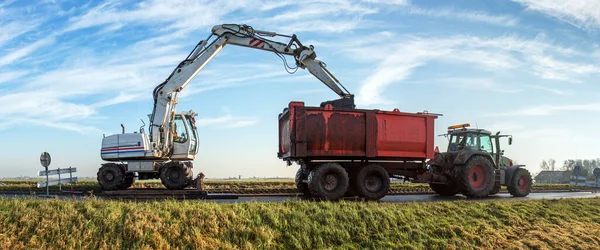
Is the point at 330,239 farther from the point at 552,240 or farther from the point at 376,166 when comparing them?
the point at 552,240

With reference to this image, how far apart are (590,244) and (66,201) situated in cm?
1190

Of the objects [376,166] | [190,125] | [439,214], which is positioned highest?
[190,125]

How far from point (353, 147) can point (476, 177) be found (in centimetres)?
564

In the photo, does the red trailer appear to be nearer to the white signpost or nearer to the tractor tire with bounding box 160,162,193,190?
the tractor tire with bounding box 160,162,193,190

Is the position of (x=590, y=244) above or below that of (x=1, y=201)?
below

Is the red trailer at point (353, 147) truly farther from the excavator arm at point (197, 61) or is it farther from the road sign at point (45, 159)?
the road sign at point (45, 159)

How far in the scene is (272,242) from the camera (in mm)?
8383

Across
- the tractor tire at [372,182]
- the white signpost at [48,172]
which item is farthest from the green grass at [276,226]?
the white signpost at [48,172]

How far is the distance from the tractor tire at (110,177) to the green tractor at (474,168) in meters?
11.4

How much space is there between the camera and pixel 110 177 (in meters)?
16.1

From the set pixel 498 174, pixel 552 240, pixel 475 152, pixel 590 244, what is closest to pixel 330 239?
pixel 552 240

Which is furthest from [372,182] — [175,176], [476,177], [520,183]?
[520,183]

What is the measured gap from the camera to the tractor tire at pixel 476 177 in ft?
48.6

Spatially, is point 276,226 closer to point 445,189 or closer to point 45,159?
point 445,189
